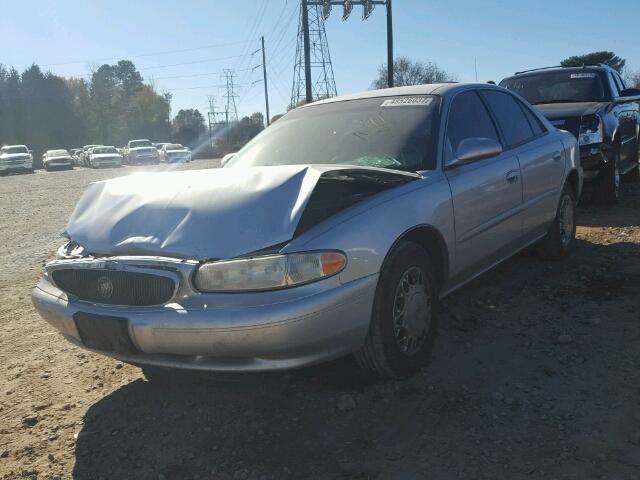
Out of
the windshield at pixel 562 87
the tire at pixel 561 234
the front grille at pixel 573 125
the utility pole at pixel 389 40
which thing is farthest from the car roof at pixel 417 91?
the utility pole at pixel 389 40

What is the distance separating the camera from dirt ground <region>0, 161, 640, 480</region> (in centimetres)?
242

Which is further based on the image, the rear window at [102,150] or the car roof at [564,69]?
the rear window at [102,150]

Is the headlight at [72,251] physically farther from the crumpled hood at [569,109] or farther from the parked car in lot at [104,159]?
the parked car in lot at [104,159]

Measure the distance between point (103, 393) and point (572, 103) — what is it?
7211mm

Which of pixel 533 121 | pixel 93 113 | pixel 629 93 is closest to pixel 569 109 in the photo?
pixel 629 93

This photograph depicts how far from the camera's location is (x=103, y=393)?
3.23 meters

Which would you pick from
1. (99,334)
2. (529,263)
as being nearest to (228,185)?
(99,334)

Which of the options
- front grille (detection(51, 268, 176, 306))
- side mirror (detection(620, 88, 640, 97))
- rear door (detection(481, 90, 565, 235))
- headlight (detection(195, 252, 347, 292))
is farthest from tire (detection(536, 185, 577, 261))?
side mirror (detection(620, 88, 640, 97))

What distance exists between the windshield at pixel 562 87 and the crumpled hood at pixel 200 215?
6.19 m

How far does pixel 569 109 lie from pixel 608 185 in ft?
3.72

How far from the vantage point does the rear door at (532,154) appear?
4.41 metres

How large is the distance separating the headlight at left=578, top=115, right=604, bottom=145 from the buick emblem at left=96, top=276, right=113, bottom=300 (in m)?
6.23

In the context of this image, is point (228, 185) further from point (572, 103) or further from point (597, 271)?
point (572, 103)

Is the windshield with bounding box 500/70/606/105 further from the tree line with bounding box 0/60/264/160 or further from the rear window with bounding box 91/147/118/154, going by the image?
the tree line with bounding box 0/60/264/160
